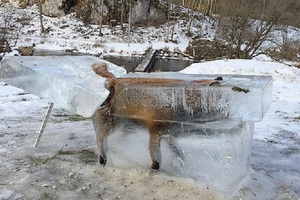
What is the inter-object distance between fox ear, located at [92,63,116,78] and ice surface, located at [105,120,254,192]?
541mm

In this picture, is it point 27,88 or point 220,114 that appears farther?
point 27,88

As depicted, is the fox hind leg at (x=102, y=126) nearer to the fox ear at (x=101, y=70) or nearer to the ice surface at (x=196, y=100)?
the ice surface at (x=196, y=100)

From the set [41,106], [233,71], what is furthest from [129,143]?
[233,71]

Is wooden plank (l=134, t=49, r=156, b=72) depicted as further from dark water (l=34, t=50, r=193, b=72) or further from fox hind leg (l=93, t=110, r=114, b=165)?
fox hind leg (l=93, t=110, r=114, b=165)

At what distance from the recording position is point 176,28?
30984 millimetres

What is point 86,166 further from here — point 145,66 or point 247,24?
point 247,24

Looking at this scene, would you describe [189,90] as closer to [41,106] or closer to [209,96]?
[209,96]

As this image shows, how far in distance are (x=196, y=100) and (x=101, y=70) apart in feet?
4.03

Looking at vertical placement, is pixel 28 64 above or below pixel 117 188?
above

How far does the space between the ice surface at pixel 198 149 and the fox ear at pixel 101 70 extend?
1.77 feet

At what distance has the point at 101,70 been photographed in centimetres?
400

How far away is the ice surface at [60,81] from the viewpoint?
3.40 metres

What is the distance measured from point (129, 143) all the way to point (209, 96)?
0.97 metres

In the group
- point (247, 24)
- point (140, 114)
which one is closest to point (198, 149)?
point (140, 114)
